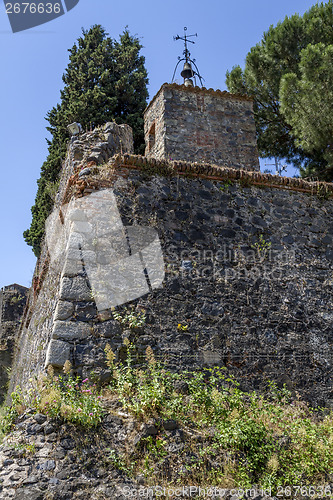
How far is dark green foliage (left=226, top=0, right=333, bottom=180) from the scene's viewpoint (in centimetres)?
1292

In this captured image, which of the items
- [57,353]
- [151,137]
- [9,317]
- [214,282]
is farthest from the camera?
[9,317]

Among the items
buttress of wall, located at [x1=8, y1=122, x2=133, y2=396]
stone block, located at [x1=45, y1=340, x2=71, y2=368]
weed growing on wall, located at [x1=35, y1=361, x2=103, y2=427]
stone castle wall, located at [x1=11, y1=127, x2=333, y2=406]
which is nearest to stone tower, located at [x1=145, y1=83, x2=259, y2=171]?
buttress of wall, located at [x1=8, y1=122, x2=133, y2=396]

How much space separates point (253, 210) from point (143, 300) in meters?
2.48

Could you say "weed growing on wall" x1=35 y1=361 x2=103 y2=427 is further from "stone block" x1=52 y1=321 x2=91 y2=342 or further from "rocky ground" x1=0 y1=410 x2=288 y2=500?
"stone block" x1=52 y1=321 x2=91 y2=342

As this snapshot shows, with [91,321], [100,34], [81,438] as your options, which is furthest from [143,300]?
[100,34]

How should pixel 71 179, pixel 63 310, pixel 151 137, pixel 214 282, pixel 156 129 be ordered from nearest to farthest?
1. pixel 63 310
2. pixel 214 282
3. pixel 71 179
4. pixel 156 129
5. pixel 151 137

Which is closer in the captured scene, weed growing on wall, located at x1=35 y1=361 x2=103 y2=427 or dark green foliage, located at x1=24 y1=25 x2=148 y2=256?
weed growing on wall, located at x1=35 y1=361 x2=103 y2=427

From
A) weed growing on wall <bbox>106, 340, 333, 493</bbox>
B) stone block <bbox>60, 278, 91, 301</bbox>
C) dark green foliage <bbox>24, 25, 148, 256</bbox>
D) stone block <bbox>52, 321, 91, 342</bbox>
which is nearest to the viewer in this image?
weed growing on wall <bbox>106, 340, 333, 493</bbox>

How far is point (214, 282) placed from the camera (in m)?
6.92

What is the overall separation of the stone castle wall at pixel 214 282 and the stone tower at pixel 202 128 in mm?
3465

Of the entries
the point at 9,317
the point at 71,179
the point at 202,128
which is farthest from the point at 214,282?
the point at 9,317

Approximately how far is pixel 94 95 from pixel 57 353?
11.5 m

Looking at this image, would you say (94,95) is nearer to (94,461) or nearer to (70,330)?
(70,330)

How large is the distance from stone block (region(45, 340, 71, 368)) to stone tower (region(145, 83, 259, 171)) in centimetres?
608
